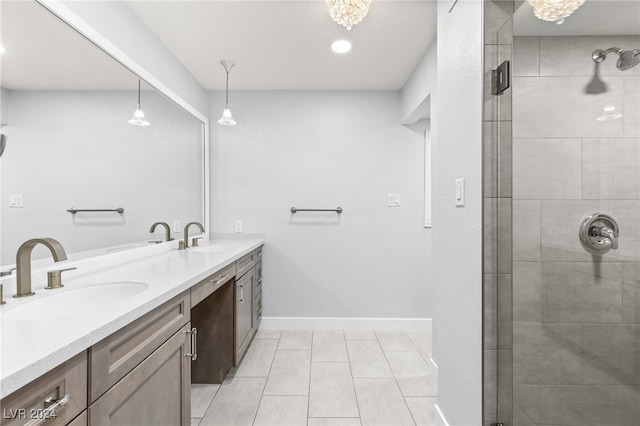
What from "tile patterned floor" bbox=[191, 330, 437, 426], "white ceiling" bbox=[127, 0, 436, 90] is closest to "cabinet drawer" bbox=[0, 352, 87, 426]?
"tile patterned floor" bbox=[191, 330, 437, 426]

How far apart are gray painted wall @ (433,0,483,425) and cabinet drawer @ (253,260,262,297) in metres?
1.72

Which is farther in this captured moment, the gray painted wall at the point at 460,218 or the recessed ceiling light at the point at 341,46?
the recessed ceiling light at the point at 341,46

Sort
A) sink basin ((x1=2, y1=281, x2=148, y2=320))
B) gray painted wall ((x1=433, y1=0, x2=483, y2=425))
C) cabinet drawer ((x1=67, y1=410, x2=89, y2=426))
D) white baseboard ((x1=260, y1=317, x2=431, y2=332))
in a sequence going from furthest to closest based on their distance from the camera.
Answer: white baseboard ((x1=260, y1=317, x2=431, y2=332)) < gray painted wall ((x1=433, y1=0, x2=483, y2=425)) < sink basin ((x1=2, y1=281, x2=148, y2=320)) < cabinet drawer ((x1=67, y1=410, x2=89, y2=426))

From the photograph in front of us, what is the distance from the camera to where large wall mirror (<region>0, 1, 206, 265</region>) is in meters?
1.26

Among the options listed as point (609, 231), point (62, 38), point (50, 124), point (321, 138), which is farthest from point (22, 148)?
point (321, 138)

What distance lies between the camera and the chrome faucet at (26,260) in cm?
116

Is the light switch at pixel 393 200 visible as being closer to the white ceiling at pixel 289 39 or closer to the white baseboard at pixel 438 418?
the white ceiling at pixel 289 39

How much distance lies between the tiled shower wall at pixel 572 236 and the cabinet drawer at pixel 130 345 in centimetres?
130

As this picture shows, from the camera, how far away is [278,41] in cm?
237

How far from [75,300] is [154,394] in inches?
19.8

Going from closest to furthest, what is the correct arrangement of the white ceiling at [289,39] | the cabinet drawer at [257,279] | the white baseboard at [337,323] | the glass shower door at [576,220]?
the glass shower door at [576,220]
the white ceiling at [289,39]
the cabinet drawer at [257,279]
the white baseboard at [337,323]

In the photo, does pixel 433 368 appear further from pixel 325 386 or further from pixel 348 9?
pixel 348 9

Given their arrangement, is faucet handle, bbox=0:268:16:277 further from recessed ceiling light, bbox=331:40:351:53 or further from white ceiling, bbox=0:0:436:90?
recessed ceiling light, bbox=331:40:351:53

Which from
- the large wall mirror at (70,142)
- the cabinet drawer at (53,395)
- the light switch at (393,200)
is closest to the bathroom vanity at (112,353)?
the cabinet drawer at (53,395)
